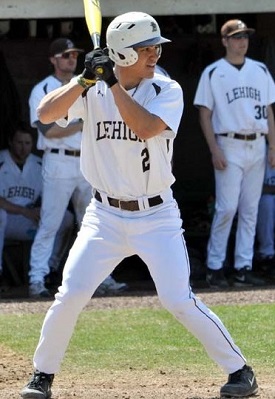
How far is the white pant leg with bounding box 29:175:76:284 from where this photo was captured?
30.8 feet

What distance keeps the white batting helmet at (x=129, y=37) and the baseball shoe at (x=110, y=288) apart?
171 inches

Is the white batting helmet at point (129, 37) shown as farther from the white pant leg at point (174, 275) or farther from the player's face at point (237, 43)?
the player's face at point (237, 43)

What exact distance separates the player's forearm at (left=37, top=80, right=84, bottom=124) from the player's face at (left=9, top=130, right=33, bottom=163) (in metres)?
4.58

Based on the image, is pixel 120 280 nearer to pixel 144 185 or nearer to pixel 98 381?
pixel 98 381

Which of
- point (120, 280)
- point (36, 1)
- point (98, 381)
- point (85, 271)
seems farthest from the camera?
point (120, 280)

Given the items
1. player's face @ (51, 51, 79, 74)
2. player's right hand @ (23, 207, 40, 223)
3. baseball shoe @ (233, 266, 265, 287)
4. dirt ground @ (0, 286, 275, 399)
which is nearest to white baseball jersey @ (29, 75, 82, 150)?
player's face @ (51, 51, 79, 74)

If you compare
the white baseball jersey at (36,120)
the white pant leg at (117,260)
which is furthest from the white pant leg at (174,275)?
the white baseball jersey at (36,120)

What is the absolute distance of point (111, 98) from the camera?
5.53m

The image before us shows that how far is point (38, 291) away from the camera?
9.32m

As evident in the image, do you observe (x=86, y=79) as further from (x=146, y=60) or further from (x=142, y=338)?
(x=142, y=338)

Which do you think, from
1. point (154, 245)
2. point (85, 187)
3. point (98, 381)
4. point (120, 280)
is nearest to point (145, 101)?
point (154, 245)

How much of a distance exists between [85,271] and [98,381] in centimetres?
103

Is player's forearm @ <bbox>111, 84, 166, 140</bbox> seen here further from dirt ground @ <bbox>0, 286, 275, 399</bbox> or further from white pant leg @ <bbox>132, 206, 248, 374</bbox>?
dirt ground @ <bbox>0, 286, 275, 399</bbox>

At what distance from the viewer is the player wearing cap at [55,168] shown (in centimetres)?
931
